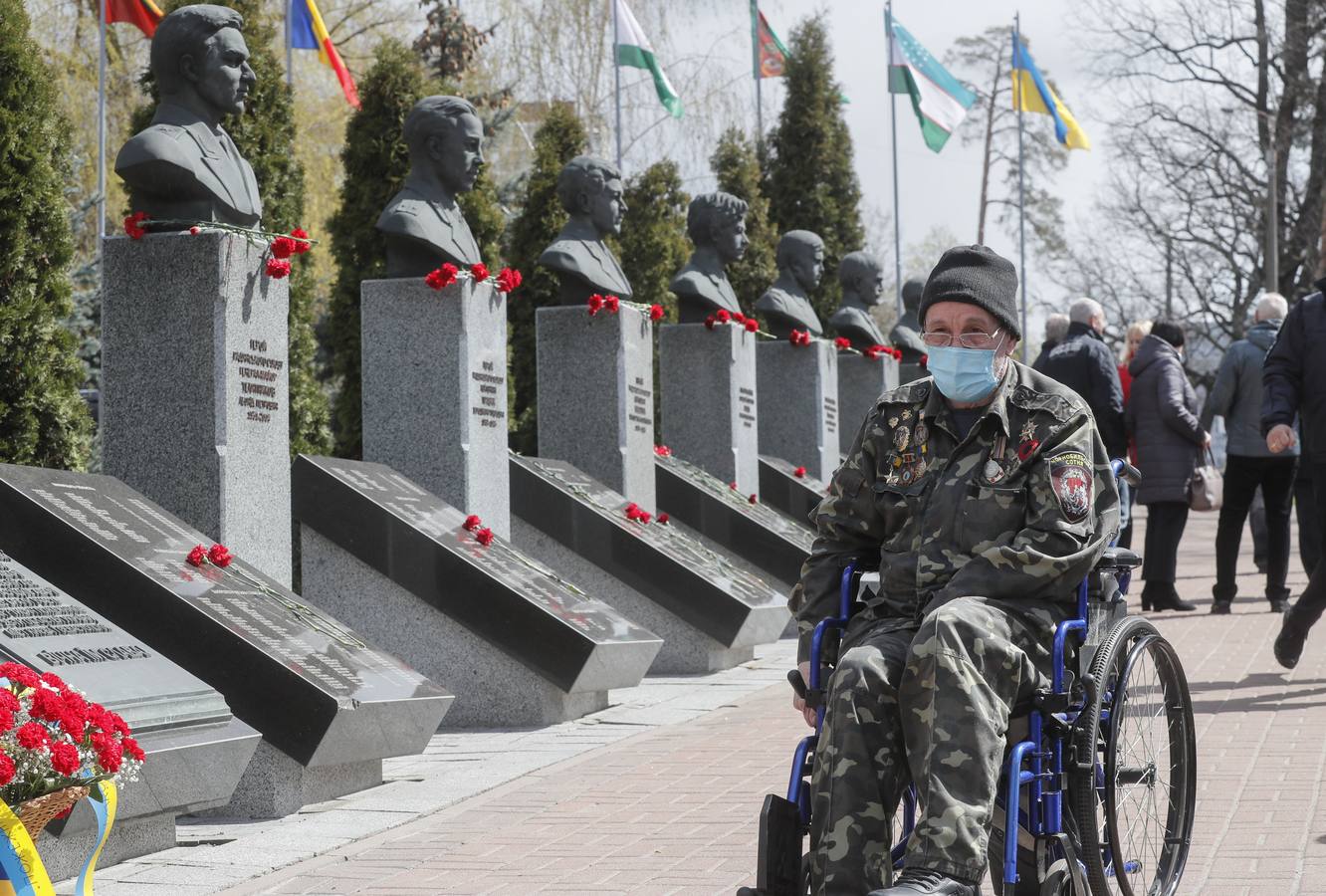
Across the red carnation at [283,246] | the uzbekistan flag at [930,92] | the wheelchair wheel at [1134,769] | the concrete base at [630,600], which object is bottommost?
the concrete base at [630,600]

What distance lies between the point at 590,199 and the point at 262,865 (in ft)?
24.5

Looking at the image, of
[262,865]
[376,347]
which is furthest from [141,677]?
[376,347]

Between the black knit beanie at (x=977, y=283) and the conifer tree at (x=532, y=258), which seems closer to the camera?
the black knit beanie at (x=977, y=283)

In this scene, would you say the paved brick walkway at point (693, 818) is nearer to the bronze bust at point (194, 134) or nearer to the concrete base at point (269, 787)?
the concrete base at point (269, 787)

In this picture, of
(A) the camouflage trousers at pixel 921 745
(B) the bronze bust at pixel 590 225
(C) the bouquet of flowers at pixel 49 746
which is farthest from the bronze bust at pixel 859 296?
(A) the camouflage trousers at pixel 921 745

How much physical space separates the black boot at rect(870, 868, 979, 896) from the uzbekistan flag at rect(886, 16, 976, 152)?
2119cm

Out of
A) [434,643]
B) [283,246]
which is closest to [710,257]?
[434,643]

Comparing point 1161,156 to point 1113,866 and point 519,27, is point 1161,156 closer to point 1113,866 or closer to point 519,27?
point 519,27

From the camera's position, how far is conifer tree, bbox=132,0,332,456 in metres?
11.7

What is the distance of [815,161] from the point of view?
2370cm

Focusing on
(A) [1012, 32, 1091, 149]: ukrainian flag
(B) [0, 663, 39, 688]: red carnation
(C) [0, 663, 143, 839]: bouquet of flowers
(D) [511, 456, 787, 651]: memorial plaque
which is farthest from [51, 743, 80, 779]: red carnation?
(A) [1012, 32, 1091, 149]: ukrainian flag

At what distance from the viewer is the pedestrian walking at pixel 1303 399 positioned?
7.86 meters

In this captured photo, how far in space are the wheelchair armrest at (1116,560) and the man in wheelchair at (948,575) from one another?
0.11 metres

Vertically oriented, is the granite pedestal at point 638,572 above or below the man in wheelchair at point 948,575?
below
